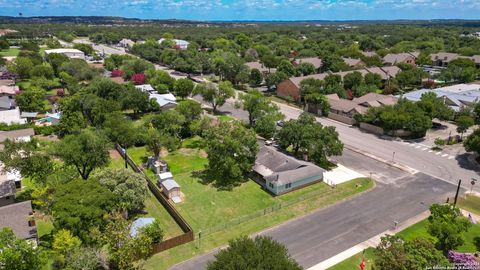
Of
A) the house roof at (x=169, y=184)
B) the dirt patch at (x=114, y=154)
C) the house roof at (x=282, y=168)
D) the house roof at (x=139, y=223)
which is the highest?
the house roof at (x=282, y=168)

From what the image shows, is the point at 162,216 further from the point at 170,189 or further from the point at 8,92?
the point at 8,92

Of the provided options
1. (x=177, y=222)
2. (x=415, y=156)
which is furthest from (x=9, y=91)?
(x=415, y=156)

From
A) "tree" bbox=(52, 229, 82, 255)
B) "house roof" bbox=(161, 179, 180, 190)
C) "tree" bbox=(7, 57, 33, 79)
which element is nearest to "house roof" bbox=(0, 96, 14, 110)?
"tree" bbox=(7, 57, 33, 79)

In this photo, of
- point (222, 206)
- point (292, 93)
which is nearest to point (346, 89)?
point (292, 93)

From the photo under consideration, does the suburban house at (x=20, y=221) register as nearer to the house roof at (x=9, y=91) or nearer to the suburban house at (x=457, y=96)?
the house roof at (x=9, y=91)

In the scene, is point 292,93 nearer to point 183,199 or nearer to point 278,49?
point 183,199

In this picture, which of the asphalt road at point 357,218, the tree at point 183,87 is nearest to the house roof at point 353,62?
the tree at point 183,87

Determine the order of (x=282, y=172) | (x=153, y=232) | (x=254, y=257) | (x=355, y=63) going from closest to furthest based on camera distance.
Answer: (x=254, y=257) → (x=153, y=232) → (x=282, y=172) → (x=355, y=63)
